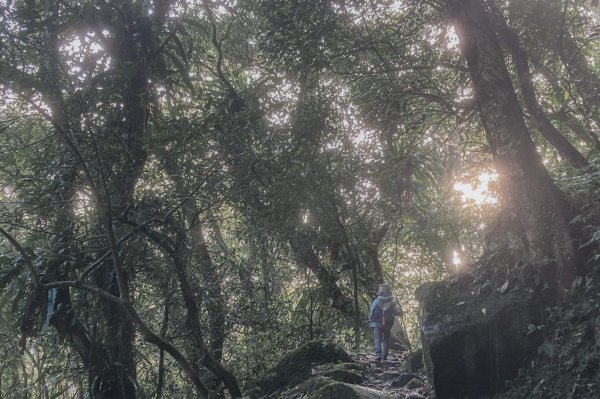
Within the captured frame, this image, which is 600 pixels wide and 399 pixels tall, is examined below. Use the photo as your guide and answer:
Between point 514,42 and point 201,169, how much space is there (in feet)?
18.5

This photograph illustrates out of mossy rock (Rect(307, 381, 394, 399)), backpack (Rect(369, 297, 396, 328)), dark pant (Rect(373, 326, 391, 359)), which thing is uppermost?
backpack (Rect(369, 297, 396, 328))

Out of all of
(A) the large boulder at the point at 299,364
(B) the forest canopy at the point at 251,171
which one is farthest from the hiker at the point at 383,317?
(A) the large boulder at the point at 299,364

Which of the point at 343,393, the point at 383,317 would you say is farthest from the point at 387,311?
the point at 343,393

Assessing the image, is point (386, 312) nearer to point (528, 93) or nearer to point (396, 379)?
point (396, 379)

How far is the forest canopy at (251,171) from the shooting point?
604cm

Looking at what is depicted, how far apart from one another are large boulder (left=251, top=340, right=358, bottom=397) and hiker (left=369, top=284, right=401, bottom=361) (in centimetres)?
168

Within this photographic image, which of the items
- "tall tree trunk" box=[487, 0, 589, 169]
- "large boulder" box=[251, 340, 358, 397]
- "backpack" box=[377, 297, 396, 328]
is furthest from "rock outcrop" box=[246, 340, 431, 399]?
"tall tree trunk" box=[487, 0, 589, 169]

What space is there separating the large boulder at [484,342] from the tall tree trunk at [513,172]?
447mm

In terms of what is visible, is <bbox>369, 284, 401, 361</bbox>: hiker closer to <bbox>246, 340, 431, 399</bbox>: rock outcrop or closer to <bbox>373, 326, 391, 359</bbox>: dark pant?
<bbox>373, 326, 391, 359</bbox>: dark pant

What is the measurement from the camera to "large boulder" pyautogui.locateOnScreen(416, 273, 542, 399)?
5426 mm

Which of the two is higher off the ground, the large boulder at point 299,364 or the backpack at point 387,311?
the backpack at point 387,311

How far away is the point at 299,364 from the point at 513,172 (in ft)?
13.7

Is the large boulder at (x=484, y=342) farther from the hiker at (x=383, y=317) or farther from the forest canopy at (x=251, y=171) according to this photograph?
→ the hiker at (x=383, y=317)

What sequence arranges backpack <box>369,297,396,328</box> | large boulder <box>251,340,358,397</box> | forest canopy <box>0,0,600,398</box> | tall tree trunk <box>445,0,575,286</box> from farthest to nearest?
1. backpack <box>369,297,396,328</box>
2. large boulder <box>251,340,358,397</box>
3. forest canopy <box>0,0,600,398</box>
4. tall tree trunk <box>445,0,575,286</box>
